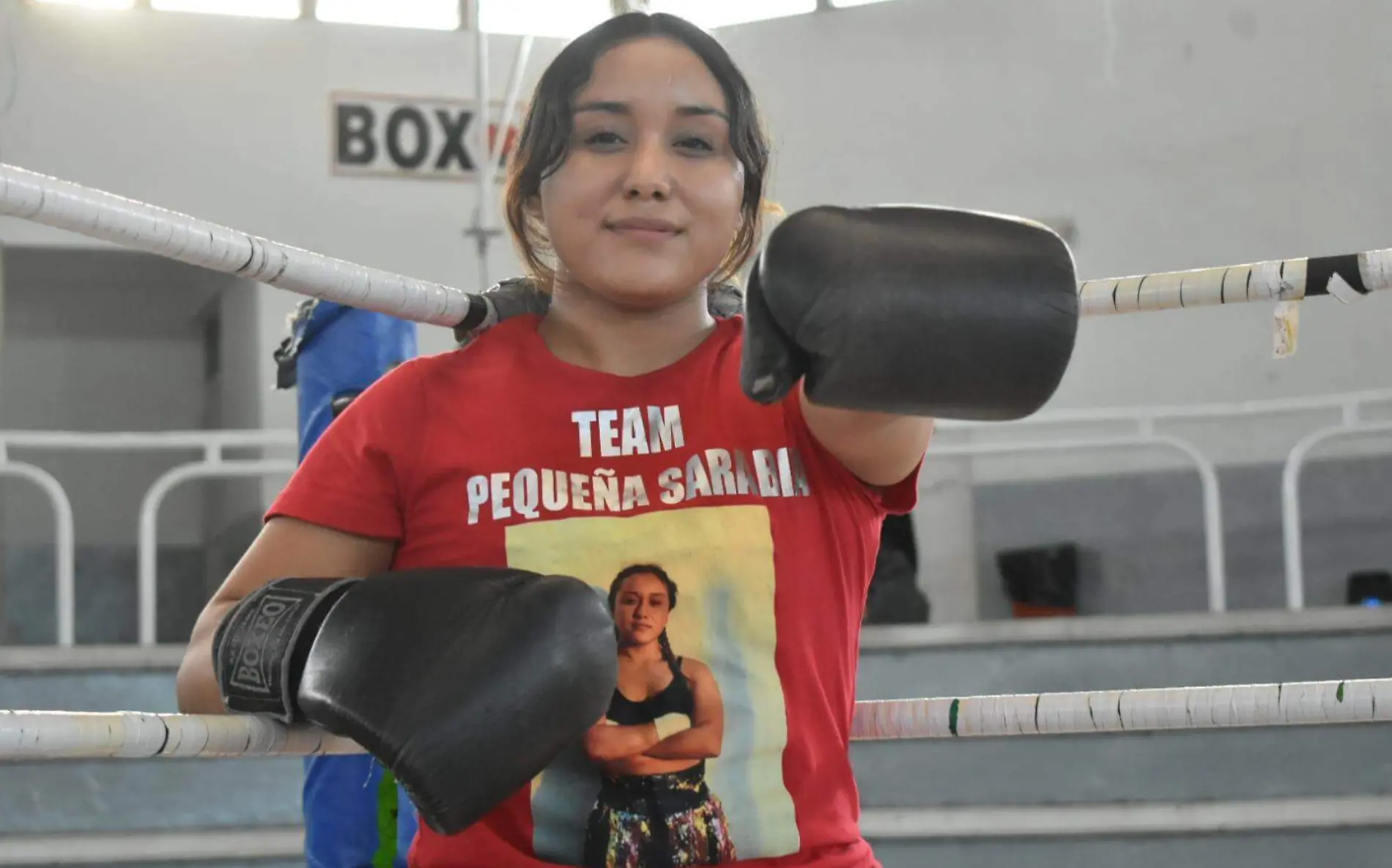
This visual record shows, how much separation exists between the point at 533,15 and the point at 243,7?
2.43ft

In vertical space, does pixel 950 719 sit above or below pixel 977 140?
below

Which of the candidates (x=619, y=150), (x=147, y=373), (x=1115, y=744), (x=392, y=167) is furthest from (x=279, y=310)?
Result: (x=619, y=150)

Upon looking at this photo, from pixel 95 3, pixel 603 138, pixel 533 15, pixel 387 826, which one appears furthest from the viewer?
pixel 533 15

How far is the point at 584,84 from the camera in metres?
0.97

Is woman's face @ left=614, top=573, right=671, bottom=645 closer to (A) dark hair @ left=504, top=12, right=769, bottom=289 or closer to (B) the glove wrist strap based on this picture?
(B) the glove wrist strap

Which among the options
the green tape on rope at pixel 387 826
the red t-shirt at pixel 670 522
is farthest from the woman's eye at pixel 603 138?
the green tape on rope at pixel 387 826

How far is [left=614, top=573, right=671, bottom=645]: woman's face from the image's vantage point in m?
0.89

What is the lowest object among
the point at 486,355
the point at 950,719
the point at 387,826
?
the point at 387,826

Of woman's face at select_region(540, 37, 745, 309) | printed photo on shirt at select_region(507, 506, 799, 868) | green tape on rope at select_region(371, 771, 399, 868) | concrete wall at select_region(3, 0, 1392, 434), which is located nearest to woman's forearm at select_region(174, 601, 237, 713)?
printed photo on shirt at select_region(507, 506, 799, 868)

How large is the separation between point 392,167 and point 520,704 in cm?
346

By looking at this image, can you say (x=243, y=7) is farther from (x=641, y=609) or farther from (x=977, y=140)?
(x=641, y=609)

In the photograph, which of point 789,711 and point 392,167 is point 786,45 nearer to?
point 392,167

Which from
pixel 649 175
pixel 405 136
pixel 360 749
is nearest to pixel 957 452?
pixel 405 136

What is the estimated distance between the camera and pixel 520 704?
73 centimetres
